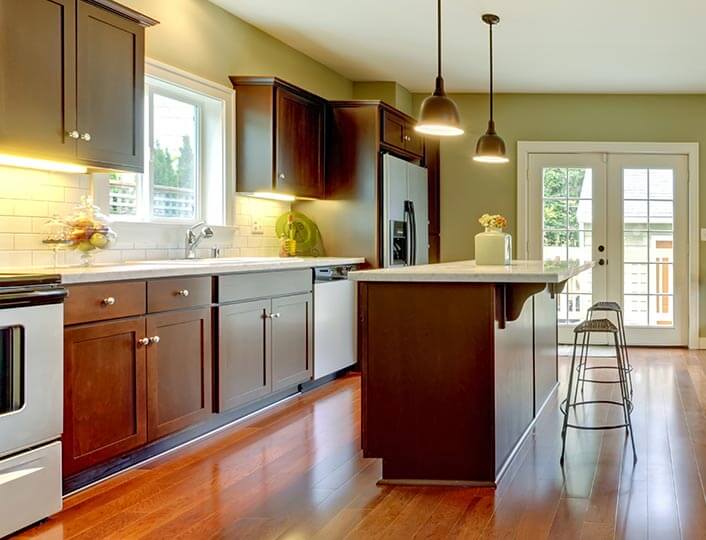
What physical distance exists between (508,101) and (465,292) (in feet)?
15.8

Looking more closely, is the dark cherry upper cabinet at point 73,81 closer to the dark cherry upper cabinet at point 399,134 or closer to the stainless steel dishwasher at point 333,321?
the stainless steel dishwasher at point 333,321

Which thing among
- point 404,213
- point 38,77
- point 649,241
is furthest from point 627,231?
point 38,77

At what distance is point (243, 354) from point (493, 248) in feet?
4.75

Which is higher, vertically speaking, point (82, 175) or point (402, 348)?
point (82, 175)

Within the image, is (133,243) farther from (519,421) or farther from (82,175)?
(519,421)

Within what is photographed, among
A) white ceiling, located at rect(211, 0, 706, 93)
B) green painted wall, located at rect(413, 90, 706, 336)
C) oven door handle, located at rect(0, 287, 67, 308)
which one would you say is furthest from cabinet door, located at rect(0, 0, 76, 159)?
green painted wall, located at rect(413, 90, 706, 336)

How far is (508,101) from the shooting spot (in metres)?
7.29

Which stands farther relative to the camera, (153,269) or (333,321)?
(333,321)

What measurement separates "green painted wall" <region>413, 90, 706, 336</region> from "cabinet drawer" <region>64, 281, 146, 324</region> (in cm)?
465

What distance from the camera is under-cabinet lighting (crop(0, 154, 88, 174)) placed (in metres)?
3.07

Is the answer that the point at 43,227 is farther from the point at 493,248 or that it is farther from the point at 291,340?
the point at 493,248

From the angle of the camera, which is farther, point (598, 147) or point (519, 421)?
point (598, 147)

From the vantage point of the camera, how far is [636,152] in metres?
7.15

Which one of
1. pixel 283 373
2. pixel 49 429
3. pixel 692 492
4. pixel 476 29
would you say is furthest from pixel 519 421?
pixel 476 29
